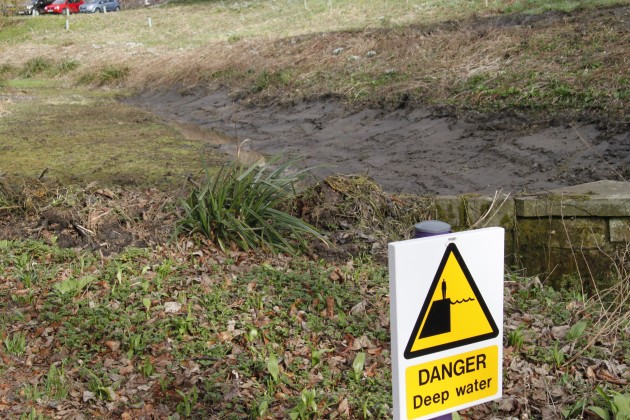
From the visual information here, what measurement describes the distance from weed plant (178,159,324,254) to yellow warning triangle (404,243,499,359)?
393cm

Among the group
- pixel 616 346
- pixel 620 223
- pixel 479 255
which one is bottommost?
pixel 616 346

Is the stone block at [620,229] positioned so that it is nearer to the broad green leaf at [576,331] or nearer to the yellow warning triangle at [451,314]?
the broad green leaf at [576,331]

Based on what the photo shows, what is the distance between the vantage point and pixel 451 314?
96.5 inches

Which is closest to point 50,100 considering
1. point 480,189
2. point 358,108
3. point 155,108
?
point 155,108

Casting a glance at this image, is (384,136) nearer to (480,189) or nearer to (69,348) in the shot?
(480,189)

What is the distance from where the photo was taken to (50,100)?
20.8m

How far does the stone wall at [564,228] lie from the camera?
5754 millimetres

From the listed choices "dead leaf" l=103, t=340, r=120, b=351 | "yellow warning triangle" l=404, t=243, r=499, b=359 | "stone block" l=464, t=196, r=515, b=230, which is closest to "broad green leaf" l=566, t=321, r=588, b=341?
"stone block" l=464, t=196, r=515, b=230

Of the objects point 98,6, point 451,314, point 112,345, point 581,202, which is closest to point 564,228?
point 581,202

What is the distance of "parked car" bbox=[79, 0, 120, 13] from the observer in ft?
152

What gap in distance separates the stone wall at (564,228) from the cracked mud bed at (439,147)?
4.78 ft

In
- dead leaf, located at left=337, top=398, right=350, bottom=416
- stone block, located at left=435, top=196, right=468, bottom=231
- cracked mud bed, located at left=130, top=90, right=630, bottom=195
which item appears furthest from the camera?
cracked mud bed, located at left=130, top=90, right=630, bottom=195

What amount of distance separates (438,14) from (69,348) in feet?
54.0

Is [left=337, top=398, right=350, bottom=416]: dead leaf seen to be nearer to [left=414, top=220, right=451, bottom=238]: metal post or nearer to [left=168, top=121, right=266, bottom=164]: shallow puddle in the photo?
[left=414, top=220, right=451, bottom=238]: metal post
